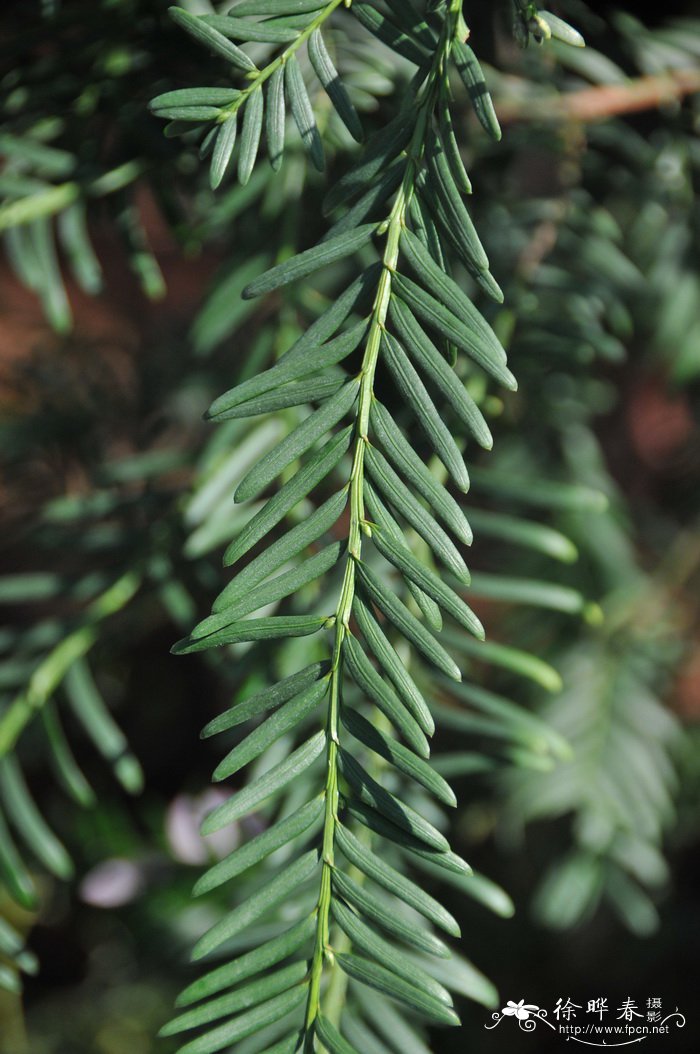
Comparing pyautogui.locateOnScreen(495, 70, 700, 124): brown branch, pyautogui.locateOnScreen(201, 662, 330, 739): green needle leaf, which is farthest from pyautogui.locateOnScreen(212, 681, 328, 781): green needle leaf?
pyautogui.locateOnScreen(495, 70, 700, 124): brown branch

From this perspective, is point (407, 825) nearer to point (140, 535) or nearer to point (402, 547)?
point (402, 547)

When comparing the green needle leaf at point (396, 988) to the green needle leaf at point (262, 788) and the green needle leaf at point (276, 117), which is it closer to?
the green needle leaf at point (262, 788)

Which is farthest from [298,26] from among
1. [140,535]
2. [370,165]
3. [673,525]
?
[673,525]

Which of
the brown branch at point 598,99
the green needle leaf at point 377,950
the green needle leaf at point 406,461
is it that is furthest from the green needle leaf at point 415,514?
the brown branch at point 598,99

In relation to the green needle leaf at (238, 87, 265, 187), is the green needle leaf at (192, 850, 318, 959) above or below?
below

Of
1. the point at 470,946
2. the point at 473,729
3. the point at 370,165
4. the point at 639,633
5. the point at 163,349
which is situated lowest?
the point at 470,946

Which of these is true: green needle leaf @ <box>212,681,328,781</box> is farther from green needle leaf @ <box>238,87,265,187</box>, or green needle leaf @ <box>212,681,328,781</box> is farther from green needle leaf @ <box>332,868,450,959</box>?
green needle leaf @ <box>238,87,265,187</box>
